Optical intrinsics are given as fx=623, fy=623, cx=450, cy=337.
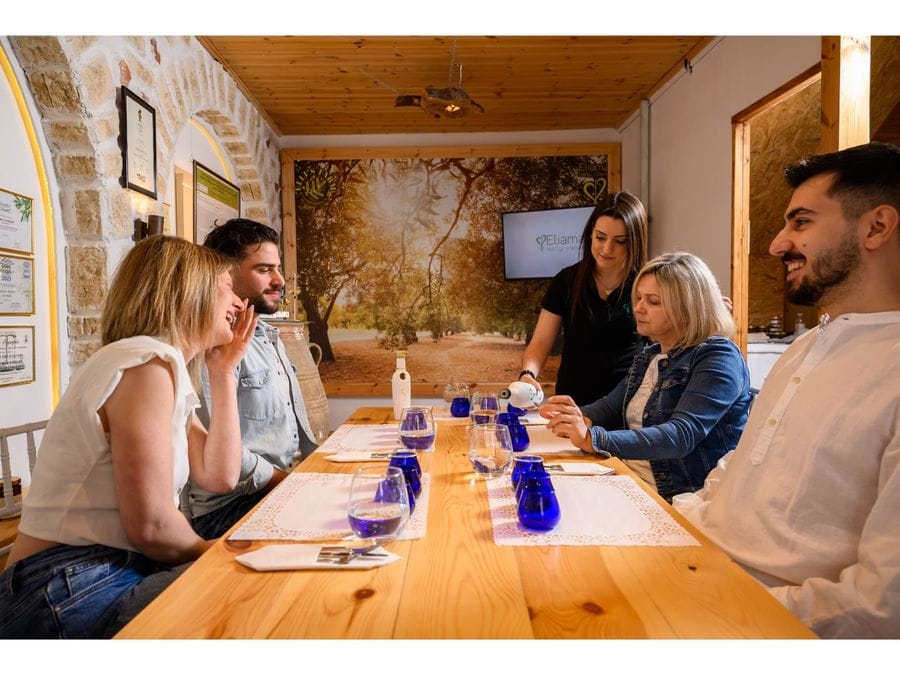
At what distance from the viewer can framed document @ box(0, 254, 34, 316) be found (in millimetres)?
2357

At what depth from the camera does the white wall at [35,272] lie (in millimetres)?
2389

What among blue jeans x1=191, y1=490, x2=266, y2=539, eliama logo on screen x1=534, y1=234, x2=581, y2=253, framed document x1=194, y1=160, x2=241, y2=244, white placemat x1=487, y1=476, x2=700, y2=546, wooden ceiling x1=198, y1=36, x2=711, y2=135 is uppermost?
wooden ceiling x1=198, y1=36, x2=711, y2=135

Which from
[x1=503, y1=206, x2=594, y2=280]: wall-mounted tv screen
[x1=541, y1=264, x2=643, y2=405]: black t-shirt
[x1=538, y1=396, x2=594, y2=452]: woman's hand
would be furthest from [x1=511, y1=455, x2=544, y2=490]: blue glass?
[x1=503, y1=206, x2=594, y2=280]: wall-mounted tv screen

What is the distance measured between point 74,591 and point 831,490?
1.41 m

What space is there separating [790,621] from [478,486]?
2.48 ft

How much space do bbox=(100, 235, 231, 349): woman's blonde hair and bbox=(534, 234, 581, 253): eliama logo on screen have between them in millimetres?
4059

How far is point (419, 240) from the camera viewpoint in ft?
17.8

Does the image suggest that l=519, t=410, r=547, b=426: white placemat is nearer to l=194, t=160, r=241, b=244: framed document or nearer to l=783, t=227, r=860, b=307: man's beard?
l=783, t=227, r=860, b=307: man's beard

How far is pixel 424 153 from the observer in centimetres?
539

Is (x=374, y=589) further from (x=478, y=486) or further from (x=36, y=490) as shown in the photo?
(x=36, y=490)

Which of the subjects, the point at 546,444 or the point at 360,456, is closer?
the point at 360,456

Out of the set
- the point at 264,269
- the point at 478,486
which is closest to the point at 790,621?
the point at 478,486

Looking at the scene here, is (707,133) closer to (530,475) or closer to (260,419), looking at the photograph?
(260,419)

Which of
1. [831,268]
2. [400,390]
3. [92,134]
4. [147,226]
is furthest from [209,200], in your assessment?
[831,268]
